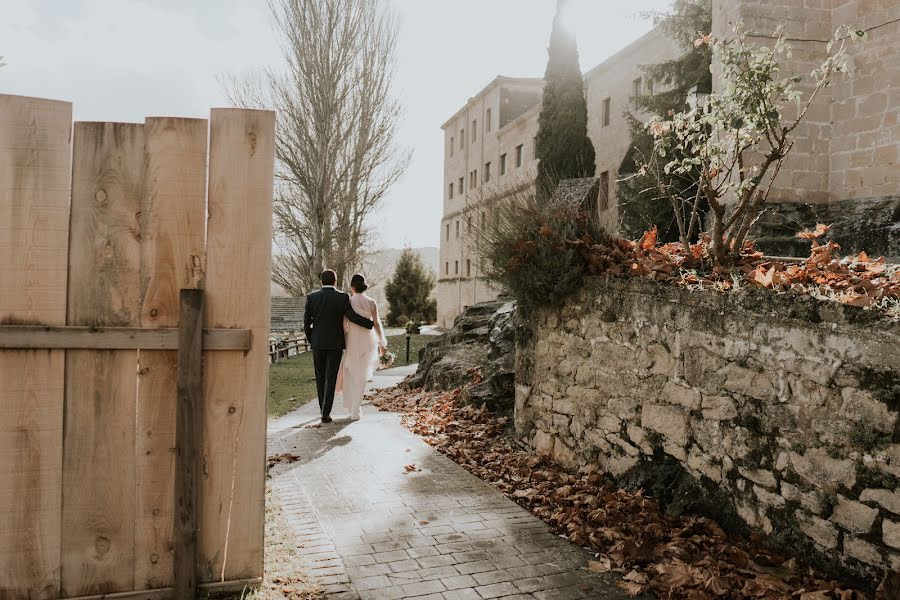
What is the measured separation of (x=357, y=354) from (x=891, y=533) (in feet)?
20.3

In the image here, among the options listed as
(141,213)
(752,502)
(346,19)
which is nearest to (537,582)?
(752,502)

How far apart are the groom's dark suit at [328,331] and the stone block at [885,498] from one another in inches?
236

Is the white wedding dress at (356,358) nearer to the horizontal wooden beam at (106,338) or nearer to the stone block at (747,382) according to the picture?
the stone block at (747,382)

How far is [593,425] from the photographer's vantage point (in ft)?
17.8

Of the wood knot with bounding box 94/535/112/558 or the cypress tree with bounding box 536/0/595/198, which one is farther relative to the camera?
the cypress tree with bounding box 536/0/595/198

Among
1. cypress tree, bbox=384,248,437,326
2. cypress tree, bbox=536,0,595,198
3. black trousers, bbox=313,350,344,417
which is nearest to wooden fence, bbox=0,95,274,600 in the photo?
black trousers, bbox=313,350,344,417

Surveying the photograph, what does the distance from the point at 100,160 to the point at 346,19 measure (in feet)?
70.8

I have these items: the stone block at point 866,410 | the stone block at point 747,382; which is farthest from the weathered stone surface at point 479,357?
the stone block at point 866,410

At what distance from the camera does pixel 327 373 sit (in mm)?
8023

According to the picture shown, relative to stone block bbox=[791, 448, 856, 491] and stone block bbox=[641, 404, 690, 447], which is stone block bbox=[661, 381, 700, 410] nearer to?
stone block bbox=[641, 404, 690, 447]

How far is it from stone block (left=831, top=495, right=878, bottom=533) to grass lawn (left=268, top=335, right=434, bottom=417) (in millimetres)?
7099

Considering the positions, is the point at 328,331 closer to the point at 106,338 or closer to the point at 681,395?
the point at 681,395

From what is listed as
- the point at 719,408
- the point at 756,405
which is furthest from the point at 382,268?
the point at 756,405

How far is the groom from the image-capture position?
805cm
